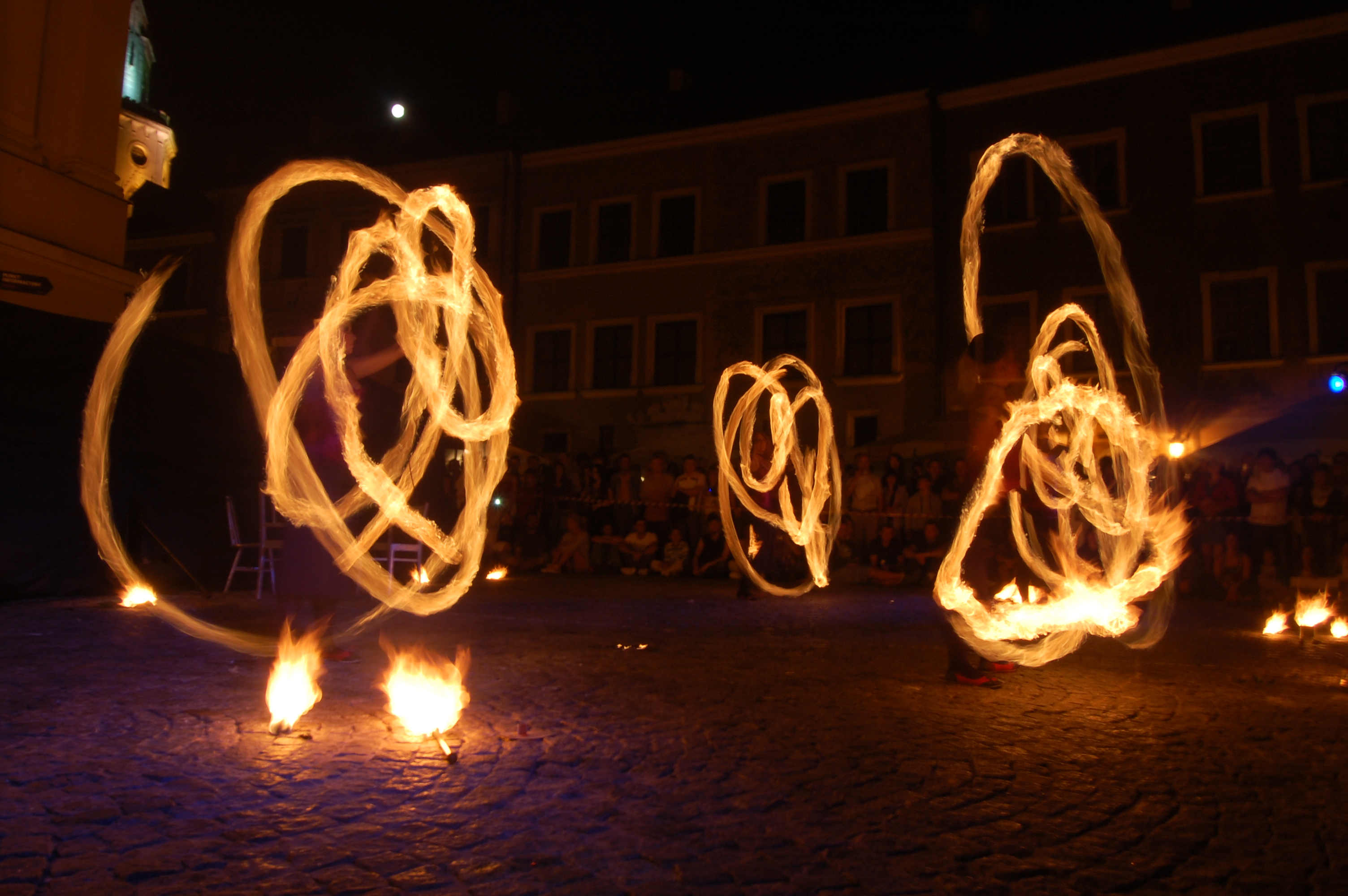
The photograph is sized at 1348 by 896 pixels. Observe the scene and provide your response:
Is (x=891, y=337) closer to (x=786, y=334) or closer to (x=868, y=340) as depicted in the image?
(x=868, y=340)

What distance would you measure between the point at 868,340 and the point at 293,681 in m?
18.0

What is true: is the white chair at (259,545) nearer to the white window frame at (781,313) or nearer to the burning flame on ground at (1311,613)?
the burning flame on ground at (1311,613)

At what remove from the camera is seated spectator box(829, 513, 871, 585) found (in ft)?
43.1

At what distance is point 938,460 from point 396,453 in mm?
7974

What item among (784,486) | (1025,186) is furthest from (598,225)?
(784,486)

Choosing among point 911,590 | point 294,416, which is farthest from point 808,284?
point 294,416

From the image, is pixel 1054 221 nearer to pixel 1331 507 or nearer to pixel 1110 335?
pixel 1110 335

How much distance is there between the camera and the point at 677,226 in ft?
76.1

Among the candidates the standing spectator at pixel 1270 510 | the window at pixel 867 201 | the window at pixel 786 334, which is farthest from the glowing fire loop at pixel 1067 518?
the window at pixel 786 334

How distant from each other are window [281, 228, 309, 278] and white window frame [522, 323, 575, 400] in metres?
7.71

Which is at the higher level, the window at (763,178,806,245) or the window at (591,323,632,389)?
the window at (763,178,806,245)

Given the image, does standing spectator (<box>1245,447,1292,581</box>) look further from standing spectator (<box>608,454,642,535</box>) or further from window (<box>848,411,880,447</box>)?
window (<box>848,411,880,447</box>)

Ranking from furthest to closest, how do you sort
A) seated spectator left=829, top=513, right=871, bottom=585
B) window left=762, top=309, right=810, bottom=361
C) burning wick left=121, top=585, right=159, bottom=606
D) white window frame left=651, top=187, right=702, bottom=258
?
white window frame left=651, top=187, right=702, bottom=258, window left=762, top=309, right=810, bottom=361, seated spectator left=829, top=513, right=871, bottom=585, burning wick left=121, top=585, right=159, bottom=606

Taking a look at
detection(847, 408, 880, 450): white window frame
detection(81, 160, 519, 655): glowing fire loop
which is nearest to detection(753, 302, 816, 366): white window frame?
detection(847, 408, 880, 450): white window frame
